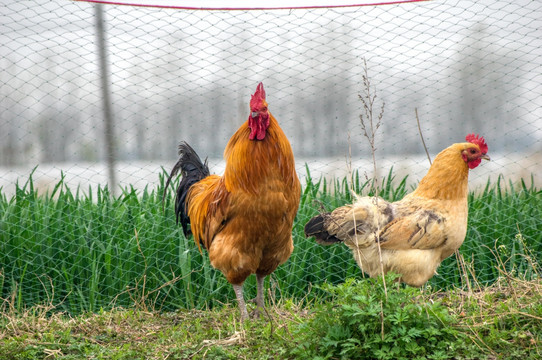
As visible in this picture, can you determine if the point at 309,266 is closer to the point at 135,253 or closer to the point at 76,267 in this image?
the point at 135,253

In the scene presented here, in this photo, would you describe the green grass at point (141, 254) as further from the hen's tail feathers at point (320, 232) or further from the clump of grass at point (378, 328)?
the clump of grass at point (378, 328)

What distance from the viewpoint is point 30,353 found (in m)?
2.83

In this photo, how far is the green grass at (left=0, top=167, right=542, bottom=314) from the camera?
455 cm

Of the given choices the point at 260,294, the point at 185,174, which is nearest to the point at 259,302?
the point at 260,294

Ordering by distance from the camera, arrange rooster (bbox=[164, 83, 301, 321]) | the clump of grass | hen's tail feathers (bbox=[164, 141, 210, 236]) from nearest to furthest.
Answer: the clump of grass
rooster (bbox=[164, 83, 301, 321])
hen's tail feathers (bbox=[164, 141, 210, 236])

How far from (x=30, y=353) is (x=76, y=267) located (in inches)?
72.8

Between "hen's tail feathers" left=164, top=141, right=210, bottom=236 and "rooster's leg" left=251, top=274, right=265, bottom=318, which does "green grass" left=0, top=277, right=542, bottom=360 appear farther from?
"hen's tail feathers" left=164, top=141, right=210, bottom=236

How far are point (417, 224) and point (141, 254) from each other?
2594 mm

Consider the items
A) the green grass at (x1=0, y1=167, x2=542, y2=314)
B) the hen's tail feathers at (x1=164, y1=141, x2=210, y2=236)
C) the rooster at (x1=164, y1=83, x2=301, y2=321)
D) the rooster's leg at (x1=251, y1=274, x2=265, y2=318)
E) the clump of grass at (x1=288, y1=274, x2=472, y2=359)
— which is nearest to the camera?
the clump of grass at (x1=288, y1=274, x2=472, y2=359)

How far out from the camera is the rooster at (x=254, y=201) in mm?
3234

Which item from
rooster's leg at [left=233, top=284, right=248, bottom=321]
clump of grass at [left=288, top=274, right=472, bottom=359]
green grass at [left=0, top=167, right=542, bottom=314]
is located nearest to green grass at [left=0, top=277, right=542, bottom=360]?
clump of grass at [left=288, top=274, right=472, bottom=359]

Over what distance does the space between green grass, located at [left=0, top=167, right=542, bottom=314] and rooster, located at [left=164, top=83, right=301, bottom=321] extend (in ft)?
3.03

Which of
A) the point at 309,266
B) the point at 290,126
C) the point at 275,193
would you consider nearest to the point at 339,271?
the point at 309,266

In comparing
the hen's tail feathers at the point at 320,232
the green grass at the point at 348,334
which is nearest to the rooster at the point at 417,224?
the hen's tail feathers at the point at 320,232
